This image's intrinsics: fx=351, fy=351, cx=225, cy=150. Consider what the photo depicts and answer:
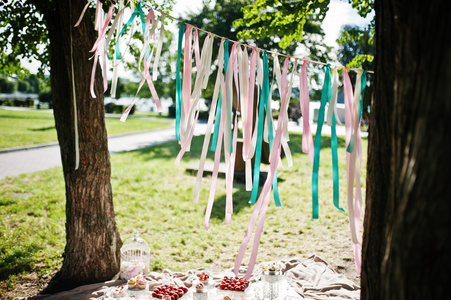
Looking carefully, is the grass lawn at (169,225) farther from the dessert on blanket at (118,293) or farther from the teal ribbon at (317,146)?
the teal ribbon at (317,146)

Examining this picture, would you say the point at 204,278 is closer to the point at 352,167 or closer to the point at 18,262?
the point at 352,167

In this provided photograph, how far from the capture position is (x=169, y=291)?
304cm

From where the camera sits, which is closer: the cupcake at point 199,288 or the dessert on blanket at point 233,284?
the cupcake at point 199,288

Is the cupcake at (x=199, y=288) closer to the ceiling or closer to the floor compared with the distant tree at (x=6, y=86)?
closer to the floor

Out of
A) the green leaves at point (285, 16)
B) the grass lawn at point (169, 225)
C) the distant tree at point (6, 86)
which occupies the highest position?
the distant tree at point (6, 86)

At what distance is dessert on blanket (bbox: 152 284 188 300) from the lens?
298 cm

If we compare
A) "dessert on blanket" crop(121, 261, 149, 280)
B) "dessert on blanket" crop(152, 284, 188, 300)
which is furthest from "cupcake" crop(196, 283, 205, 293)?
"dessert on blanket" crop(121, 261, 149, 280)

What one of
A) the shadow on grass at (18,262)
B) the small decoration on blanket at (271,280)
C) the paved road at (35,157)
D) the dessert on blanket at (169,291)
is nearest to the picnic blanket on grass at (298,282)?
the dessert on blanket at (169,291)

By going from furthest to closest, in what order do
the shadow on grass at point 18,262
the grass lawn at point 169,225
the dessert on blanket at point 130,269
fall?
the grass lawn at point 169,225 → the shadow on grass at point 18,262 → the dessert on blanket at point 130,269

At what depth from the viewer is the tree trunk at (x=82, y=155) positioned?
10.4ft

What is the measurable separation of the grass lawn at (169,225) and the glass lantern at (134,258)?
0.40m

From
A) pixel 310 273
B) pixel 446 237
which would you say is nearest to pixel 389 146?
pixel 446 237

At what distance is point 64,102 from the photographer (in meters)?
3.30

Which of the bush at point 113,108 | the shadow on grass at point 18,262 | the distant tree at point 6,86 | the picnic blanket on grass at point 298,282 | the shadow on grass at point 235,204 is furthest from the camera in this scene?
the distant tree at point 6,86
